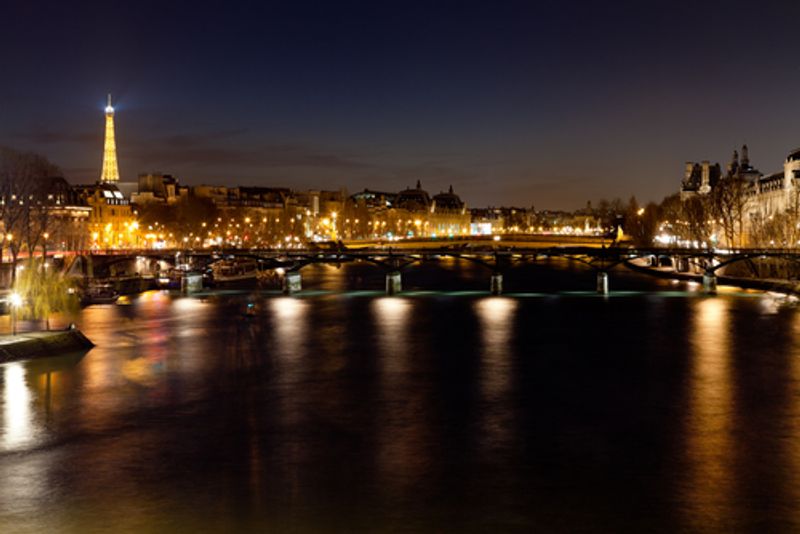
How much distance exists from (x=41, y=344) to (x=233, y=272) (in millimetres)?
61923

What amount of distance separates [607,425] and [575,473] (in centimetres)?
565

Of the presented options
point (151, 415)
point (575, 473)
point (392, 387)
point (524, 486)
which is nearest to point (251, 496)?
point (524, 486)

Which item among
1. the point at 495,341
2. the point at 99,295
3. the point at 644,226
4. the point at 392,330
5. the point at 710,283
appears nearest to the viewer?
the point at 495,341

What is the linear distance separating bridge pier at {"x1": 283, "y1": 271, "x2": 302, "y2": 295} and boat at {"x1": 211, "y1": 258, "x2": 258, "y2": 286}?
11.8 m

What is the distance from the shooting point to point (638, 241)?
130m

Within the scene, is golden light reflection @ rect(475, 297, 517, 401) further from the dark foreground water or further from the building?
the building

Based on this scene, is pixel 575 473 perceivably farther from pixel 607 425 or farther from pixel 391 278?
pixel 391 278

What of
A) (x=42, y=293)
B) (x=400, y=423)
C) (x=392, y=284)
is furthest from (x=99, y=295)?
(x=400, y=423)

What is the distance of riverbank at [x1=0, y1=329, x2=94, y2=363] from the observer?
3728 cm

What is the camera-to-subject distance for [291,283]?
78562 millimetres

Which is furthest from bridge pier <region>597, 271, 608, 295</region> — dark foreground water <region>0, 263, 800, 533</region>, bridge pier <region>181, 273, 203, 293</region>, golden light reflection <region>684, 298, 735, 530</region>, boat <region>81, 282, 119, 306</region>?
boat <region>81, 282, 119, 306</region>

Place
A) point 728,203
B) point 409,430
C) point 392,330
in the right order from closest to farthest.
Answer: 1. point 409,430
2. point 392,330
3. point 728,203

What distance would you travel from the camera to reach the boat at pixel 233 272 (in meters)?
94.2

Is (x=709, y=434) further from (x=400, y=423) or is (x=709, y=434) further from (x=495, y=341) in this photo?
(x=495, y=341)
